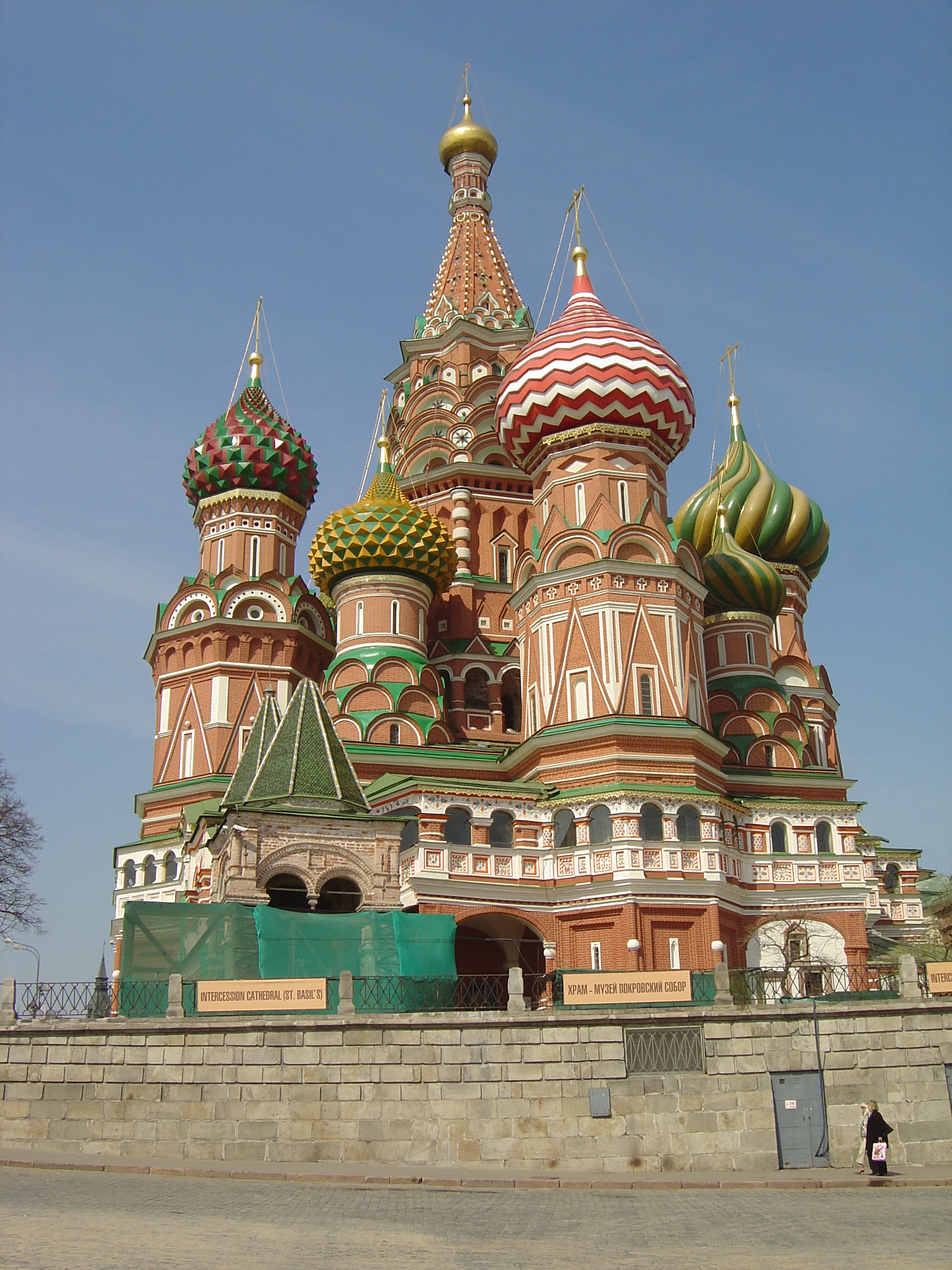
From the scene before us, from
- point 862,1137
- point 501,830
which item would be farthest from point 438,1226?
point 501,830

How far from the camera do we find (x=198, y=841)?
24234 mm

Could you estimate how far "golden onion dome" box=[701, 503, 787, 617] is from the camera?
33.0 meters

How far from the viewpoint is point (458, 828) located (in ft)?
84.3

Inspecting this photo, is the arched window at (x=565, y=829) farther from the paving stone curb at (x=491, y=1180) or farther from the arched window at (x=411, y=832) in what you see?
the paving stone curb at (x=491, y=1180)

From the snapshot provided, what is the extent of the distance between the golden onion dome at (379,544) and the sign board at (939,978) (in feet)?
58.9

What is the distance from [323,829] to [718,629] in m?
14.9

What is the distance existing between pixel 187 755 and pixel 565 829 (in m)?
10.6

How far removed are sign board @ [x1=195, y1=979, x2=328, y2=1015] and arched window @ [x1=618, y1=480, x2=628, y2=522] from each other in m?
15.5

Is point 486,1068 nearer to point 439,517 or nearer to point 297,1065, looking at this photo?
point 297,1065

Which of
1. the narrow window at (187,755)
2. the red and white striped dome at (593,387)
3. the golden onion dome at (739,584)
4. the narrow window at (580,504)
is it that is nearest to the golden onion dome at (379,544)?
the red and white striped dome at (593,387)

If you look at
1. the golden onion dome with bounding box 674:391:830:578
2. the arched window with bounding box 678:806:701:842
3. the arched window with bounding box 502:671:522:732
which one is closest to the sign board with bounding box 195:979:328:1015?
the arched window with bounding box 678:806:701:842

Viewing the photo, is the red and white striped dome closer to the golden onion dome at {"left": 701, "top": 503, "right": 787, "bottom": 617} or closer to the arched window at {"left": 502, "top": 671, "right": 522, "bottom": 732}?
the golden onion dome at {"left": 701, "top": 503, "right": 787, "bottom": 617}

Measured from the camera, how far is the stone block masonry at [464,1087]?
15.7 m

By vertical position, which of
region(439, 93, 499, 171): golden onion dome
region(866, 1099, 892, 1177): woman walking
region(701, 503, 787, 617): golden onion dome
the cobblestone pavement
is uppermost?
region(439, 93, 499, 171): golden onion dome
